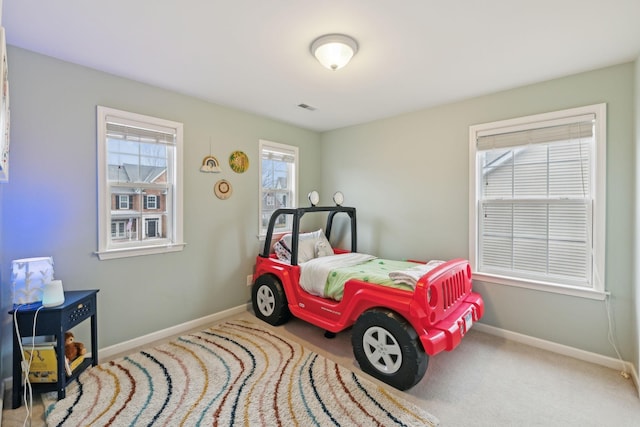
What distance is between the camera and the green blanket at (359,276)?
7.95ft

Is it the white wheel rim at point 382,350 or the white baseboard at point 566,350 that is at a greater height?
the white wheel rim at point 382,350

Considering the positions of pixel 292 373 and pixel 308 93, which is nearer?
pixel 292 373

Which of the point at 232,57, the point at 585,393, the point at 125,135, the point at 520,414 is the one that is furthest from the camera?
the point at 125,135

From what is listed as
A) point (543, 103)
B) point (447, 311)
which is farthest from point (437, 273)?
point (543, 103)

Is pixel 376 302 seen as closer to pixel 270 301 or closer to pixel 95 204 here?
pixel 270 301

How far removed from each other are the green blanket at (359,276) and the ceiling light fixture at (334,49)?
170cm

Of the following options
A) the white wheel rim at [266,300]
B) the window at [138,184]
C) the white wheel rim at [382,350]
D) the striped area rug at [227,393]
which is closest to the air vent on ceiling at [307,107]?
the window at [138,184]

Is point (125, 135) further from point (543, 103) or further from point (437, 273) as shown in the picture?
point (543, 103)

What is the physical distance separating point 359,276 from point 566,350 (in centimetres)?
191

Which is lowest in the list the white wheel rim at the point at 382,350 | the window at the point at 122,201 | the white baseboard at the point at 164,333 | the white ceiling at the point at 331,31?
the white baseboard at the point at 164,333

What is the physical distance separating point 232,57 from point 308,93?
2.97ft

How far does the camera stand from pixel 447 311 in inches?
90.0

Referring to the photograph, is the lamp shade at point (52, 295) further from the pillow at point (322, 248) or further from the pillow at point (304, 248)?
the pillow at point (322, 248)

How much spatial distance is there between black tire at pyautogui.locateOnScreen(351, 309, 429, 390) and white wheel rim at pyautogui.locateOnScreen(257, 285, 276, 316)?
115cm
